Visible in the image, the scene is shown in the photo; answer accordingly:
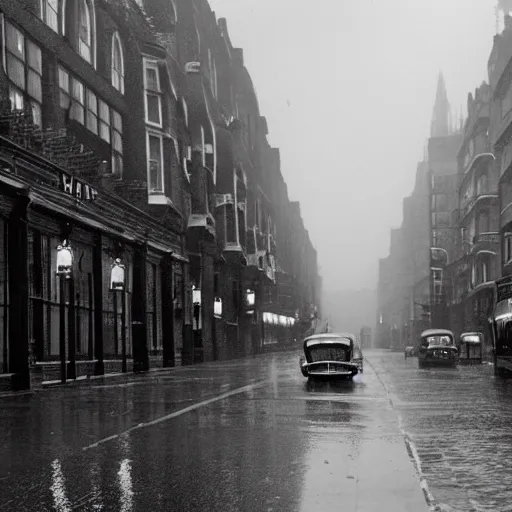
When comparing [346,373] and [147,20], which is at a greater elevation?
A: [147,20]

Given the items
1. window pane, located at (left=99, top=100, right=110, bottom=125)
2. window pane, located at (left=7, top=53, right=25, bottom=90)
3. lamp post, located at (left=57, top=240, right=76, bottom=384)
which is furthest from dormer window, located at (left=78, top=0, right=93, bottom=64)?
lamp post, located at (left=57, top=240, right=76, bottom=384)

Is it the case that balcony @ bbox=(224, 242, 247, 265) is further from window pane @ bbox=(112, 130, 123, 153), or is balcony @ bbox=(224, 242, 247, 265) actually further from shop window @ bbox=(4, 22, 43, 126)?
shop window @ bbox=(4, 22, 43, 126)

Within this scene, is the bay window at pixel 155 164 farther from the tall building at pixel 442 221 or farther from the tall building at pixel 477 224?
the tall building at pixel 442 221

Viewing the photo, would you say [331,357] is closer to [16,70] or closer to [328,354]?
[328,354]

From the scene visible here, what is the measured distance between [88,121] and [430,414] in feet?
78.7

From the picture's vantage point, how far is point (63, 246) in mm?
27797

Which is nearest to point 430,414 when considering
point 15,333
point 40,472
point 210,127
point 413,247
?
point 40,472

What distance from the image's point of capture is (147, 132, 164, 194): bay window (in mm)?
43531

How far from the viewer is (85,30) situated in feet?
123

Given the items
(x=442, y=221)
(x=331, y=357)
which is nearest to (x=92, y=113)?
(x=331, y=357)

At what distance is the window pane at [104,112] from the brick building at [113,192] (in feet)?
0.16

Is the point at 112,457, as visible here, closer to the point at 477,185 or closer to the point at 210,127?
the point at 210,127

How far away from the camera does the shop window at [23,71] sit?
28828mm

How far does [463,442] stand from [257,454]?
9.50ft
